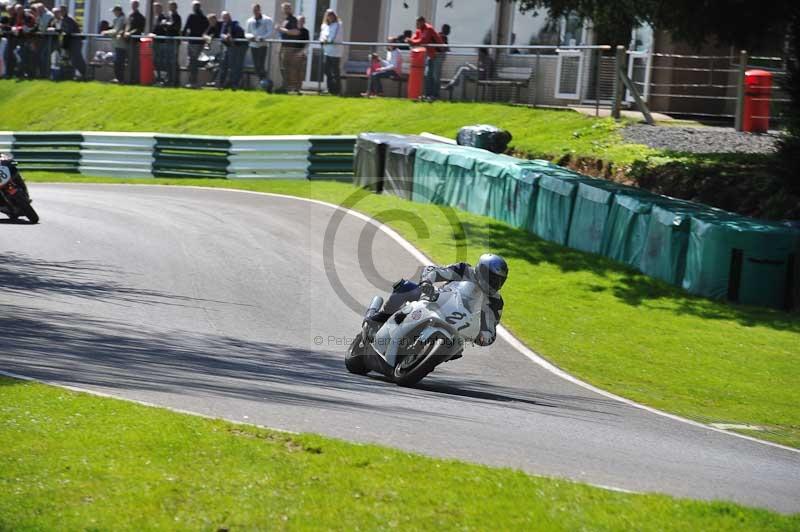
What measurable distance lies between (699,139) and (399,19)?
12790 millimetres

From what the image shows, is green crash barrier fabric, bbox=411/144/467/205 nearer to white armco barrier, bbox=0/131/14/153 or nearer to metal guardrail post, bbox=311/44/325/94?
metal guardrail post, bbox=311/44/325/94

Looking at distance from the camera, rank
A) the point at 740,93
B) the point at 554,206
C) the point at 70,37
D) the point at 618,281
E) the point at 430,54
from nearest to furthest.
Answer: the point at 618,281
the point at 554,206
the point at 740,93
the point at 430,54
the point at 70,37

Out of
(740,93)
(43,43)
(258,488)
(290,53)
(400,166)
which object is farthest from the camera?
(43,43)

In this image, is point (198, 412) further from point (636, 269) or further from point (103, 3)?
point (103, 3)

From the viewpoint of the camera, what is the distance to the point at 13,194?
1953cm

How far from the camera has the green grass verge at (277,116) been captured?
88.1ft

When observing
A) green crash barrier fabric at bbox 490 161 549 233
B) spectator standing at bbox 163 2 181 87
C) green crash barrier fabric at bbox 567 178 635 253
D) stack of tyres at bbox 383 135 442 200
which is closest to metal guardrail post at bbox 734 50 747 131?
green crash barrier fabric at bbox 490 161 549 233

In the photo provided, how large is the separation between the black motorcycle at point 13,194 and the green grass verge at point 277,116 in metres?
11.3

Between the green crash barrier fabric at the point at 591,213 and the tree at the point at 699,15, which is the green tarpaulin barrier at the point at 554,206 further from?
the tree at the point at 699,15

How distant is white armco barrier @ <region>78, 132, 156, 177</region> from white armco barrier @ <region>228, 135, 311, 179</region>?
2.45m

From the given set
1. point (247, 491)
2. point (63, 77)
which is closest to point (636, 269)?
point (247, 491)

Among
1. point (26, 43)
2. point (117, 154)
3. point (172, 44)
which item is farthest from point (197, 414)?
point (26, 43)

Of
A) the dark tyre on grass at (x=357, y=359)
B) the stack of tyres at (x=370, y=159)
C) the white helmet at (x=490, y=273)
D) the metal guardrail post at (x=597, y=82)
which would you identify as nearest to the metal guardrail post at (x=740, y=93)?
Answer: the metal guardrail post at (x=597, y=82)

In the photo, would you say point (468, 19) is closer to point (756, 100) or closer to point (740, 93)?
point (740, 93)
